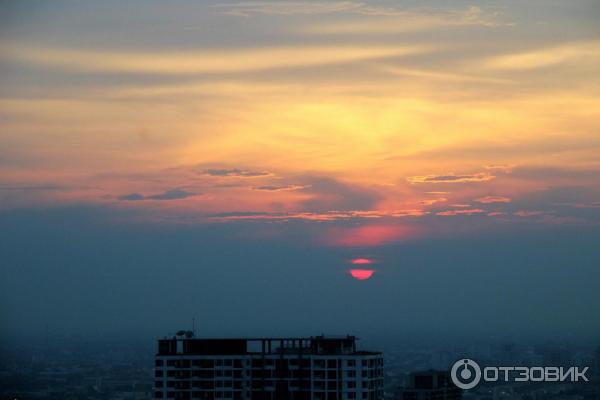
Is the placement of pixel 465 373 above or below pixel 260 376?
above

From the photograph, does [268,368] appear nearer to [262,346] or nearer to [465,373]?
[262,346]

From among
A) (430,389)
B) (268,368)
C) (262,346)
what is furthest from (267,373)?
(430,389)

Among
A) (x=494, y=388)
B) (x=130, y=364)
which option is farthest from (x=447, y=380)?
(x=130, y=364)

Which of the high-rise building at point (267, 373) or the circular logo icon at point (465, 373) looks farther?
the circular logo icon at point (465, 373)

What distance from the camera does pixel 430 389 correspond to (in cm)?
2553

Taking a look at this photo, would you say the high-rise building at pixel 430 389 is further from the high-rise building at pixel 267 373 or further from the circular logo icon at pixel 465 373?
the high-rise building at pixel 267 373

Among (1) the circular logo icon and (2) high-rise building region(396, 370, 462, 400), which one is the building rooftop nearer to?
(1) the circular logo icon

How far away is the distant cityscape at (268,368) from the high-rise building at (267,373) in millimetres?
17

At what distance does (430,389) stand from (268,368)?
706 cm

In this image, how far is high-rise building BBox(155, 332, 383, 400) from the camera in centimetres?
1947

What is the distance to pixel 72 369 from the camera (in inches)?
1663

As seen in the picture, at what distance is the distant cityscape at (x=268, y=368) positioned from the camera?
19.5m

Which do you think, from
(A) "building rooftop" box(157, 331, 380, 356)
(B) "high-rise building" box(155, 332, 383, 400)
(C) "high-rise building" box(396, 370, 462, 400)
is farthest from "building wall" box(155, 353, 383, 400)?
(C) "high-rise building" box(396, 370, 462, 400)

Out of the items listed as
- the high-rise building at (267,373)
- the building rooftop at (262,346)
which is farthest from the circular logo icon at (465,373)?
the high-rise building at (267,373)
